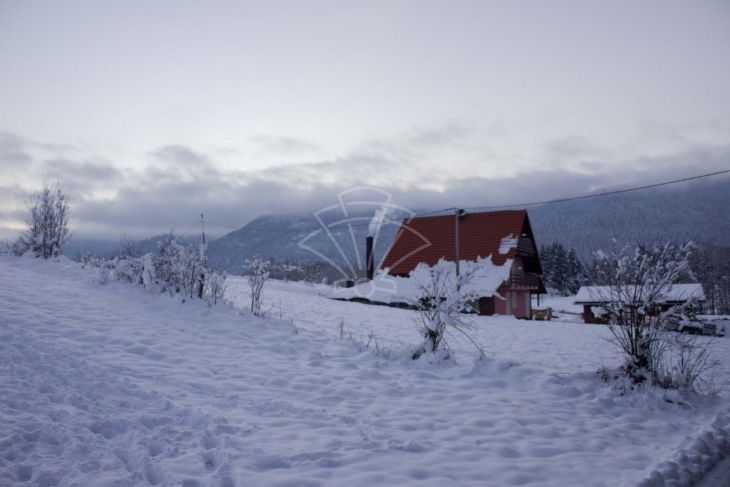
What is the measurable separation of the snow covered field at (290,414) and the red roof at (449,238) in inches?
729

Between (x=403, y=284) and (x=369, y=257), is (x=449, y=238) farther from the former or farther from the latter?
(x=369, y=257)

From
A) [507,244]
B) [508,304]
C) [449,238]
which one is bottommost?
[508,304]

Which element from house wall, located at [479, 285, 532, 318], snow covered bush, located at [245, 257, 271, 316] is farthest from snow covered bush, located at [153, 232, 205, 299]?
house wall, located at [479, 285, 532, 318]

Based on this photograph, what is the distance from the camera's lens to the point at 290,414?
5375 mm

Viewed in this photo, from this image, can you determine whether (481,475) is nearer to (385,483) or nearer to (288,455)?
(385,483)

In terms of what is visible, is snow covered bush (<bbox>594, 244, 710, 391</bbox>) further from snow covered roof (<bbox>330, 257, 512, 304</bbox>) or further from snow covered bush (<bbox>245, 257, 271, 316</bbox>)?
→ snow covered roof (<bbox>330, 257, 512, 304</bbox>)

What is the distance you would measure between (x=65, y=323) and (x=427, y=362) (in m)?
6.26

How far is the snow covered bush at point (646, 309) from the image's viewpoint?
721 centimetres

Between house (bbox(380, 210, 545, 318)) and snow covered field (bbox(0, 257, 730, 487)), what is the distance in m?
17.4

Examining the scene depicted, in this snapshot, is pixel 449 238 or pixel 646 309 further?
pixel 449 238

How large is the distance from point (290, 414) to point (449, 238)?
25.1 m

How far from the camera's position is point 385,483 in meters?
3.75

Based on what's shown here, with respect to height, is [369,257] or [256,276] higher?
[369,257]

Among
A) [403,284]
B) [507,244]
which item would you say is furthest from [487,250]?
[403,284]
